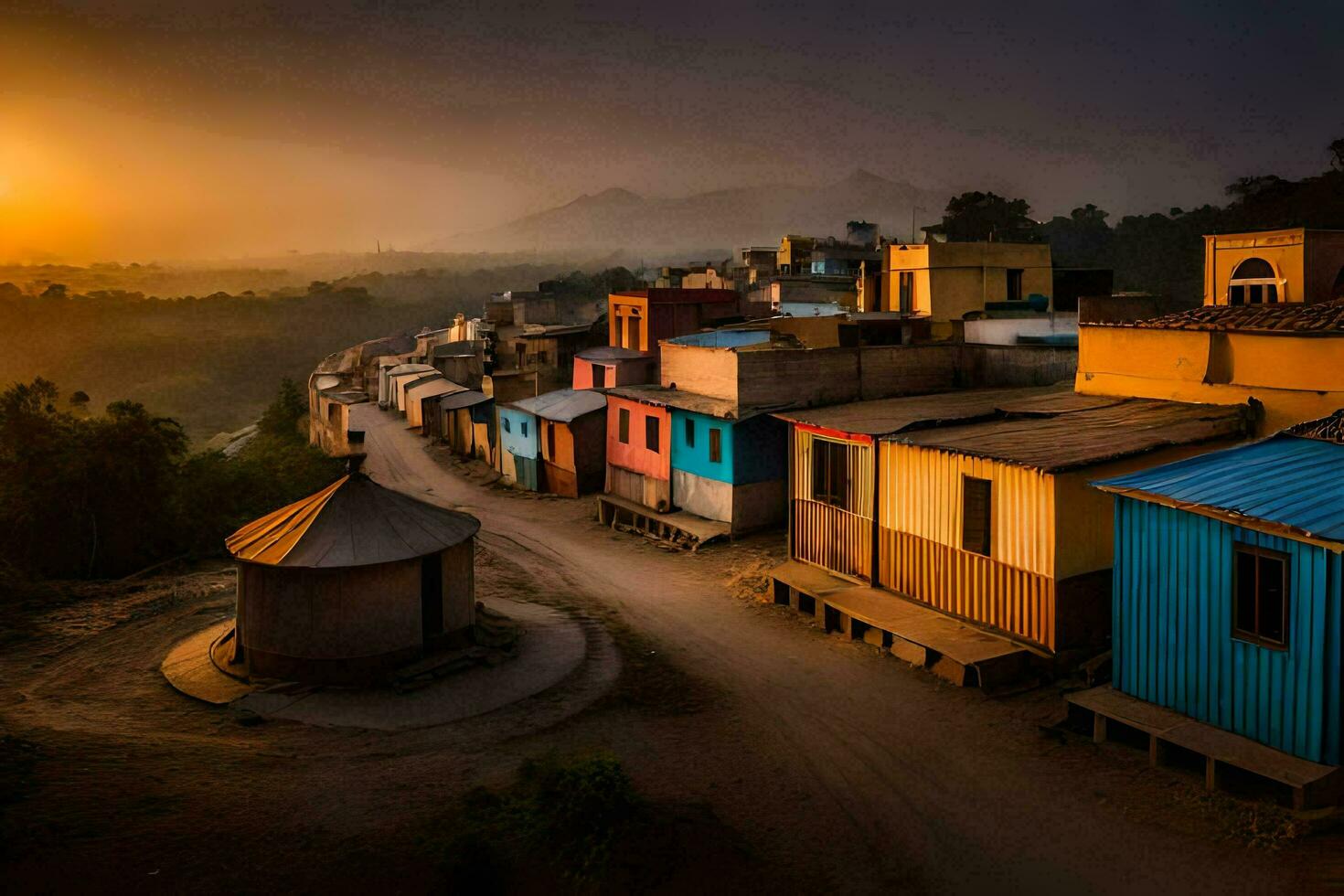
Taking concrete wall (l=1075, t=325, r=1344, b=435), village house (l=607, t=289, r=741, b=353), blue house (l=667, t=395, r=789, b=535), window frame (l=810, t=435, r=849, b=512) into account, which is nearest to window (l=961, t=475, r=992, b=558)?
window frame (l=810, t=435, r=849, b=512)

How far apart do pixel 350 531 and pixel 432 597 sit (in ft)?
5.42

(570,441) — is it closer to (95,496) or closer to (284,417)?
(95,496)

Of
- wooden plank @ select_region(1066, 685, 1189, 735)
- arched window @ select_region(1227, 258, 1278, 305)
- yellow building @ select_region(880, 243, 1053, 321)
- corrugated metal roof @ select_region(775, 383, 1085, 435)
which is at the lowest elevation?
wooden plank @ select_region(1066, 685, 1189, 735)

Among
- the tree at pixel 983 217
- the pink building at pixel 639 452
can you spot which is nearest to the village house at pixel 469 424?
the pink building at pixel 639 452

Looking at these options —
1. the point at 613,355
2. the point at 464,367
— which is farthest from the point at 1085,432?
the point at 464,367

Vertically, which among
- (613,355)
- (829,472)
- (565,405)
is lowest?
(829,472)

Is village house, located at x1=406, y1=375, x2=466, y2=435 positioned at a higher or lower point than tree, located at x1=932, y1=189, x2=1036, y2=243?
lower

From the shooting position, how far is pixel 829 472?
66.4 ft

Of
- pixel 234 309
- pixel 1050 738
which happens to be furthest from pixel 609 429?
pixel 234 309

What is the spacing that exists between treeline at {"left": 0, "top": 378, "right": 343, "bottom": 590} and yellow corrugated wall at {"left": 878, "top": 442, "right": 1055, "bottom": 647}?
19.3m

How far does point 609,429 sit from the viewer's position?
1208 inches

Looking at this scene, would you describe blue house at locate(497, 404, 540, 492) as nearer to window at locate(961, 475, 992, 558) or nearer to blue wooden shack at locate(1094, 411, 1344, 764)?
window at locate(961, 475, 992, 558)

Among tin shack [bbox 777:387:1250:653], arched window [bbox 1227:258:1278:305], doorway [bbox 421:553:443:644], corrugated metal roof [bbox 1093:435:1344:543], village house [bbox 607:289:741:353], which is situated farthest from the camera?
village house [bbox 607:289:741:353]

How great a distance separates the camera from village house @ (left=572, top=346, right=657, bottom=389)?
38375 mm
